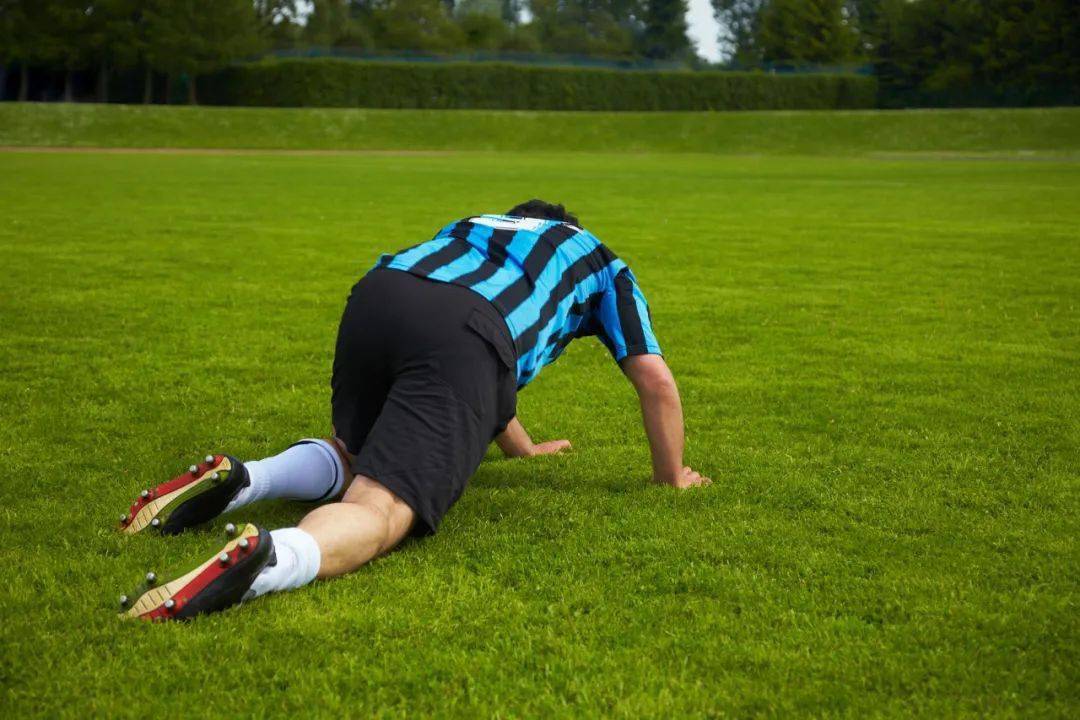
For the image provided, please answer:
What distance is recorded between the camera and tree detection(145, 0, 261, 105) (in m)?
57.5

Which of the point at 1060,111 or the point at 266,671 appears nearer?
the point at 266,671

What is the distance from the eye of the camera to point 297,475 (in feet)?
13.0

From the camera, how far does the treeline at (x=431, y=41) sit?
58.1m

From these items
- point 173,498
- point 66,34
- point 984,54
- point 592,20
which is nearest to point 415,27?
point 66,34

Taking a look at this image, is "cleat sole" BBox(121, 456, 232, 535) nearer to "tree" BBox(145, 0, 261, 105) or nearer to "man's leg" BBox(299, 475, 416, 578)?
"man's leg" BBox(299, 475, 416, 578)

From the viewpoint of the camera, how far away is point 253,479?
384cm

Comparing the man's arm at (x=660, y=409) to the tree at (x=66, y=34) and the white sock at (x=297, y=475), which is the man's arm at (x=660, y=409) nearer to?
the white sock at (x=297, y=475)

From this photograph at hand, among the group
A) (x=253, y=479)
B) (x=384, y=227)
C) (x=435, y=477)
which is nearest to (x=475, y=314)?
(x=435, y=477)

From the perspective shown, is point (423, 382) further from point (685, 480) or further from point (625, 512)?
point (685, 480)

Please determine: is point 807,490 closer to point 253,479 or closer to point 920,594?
point 920,594

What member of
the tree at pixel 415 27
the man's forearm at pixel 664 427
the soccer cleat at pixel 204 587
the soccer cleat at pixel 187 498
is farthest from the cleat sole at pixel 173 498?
the tree at pixel 415 27

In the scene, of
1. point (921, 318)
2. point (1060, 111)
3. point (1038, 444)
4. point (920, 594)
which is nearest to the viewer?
point (920, 594)

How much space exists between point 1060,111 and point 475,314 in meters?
49.7

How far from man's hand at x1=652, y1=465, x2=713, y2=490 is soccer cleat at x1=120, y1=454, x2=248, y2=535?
5.06 feet
